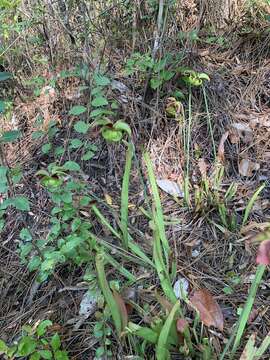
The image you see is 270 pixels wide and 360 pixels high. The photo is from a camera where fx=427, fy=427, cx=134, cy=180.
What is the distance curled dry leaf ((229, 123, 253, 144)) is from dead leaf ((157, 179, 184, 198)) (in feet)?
1.18

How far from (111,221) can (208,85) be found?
0.85 m

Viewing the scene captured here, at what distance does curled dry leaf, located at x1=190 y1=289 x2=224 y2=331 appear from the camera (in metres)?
1.29

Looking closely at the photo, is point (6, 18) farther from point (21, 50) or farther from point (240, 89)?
point (240, 89)

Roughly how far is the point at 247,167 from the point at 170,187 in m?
0.35

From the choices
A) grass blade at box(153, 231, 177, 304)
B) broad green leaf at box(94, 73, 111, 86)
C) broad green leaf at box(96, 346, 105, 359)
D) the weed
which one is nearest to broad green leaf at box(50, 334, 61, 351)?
the weed

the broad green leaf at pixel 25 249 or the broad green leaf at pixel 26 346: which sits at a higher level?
the broad green leaf at pixel 25 249

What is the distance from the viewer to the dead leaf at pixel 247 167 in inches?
72.2

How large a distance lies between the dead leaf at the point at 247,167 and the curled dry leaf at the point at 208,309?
2.25 ft

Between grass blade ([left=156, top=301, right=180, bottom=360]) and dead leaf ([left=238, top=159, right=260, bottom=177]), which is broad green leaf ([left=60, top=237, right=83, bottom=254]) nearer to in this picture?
grass blade ([left=156, top=301, right=180, bottom=360])

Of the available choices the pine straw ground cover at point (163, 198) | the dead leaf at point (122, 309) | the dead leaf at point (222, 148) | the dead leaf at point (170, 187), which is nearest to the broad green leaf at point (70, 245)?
the pine straw ground cover at point (163, 198)

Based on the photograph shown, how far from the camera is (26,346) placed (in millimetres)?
1215

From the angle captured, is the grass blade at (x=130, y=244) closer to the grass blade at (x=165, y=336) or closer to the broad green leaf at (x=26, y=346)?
the grass blade at (x=165, y=336)

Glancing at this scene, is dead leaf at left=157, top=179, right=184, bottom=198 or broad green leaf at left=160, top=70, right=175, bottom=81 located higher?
broad green leaf at left=160, top=70, right=175, bottom=81

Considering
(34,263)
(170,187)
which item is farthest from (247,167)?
(34,263)
